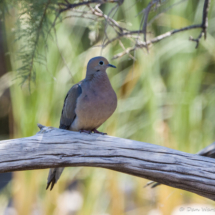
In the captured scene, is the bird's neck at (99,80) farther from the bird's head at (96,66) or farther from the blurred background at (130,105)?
the blurred background at (130,105)

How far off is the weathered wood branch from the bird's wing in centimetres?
37

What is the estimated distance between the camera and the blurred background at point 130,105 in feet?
10.5

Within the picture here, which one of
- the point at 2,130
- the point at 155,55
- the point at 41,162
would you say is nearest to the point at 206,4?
the point at 41,162

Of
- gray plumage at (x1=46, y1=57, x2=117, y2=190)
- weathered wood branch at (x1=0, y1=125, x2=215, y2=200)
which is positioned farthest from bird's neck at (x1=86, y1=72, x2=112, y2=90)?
weathered wood branch at (x1=0, y1=125, x2=215, y2=200)

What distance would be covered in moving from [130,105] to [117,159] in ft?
6.86

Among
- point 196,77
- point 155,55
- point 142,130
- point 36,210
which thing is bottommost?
point 36,210

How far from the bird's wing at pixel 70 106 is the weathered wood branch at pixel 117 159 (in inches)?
14.4

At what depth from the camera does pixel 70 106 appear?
6.00ft

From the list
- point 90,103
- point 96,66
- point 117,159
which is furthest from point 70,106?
point 117,159

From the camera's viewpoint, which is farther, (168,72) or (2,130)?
(2,130)

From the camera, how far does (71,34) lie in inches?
138

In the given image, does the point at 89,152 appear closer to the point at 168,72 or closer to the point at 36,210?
the point at 36,210

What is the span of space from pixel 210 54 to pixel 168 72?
57cm

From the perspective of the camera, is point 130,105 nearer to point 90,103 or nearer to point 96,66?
point 96,66
